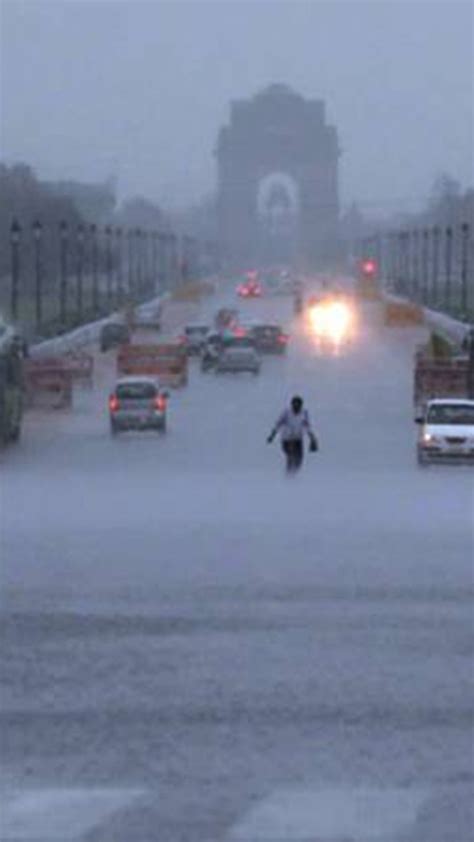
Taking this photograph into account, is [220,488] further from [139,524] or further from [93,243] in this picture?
[93,243]

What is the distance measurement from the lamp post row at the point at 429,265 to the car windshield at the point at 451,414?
44107mm

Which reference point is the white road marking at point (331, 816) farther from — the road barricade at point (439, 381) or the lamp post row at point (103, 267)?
the lamp post row at point (103, 267)

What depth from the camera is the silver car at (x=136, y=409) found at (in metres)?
44.7

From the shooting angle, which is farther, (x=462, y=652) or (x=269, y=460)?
(x=269, y=460)

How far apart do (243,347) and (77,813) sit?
60684 mm

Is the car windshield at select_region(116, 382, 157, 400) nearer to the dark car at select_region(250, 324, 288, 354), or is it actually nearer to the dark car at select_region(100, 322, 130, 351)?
the dark car at select_region(100, 322, 130, 351)

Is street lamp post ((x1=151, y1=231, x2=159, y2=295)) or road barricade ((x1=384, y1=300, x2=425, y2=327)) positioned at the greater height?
street lamp post ((x1=151, y1=231, x2=159, y2=295))

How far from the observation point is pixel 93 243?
120 metres

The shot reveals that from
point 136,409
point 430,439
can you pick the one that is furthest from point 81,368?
point 430,439

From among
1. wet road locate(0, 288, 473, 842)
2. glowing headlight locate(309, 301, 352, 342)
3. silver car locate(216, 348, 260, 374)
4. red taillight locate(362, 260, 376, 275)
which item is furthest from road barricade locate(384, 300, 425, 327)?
wet road locate(0, 288, 473, 842)

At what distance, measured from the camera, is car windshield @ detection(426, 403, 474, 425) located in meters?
38.0

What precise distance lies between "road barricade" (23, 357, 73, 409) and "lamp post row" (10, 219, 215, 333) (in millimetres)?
14541

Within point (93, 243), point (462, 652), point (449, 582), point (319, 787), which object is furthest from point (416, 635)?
point (93, 243)

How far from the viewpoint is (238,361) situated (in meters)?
68.6
